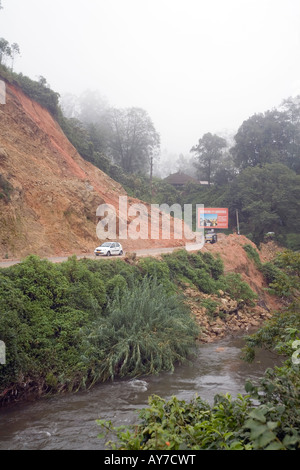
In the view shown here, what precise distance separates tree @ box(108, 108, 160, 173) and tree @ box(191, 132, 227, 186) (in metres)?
7.38

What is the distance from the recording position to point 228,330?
16281 millimetres

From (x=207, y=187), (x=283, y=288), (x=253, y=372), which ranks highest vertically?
(x=207, y=187)

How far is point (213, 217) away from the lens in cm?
3838

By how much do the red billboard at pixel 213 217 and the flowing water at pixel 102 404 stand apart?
1041 inches

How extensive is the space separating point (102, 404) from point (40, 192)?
1665cm

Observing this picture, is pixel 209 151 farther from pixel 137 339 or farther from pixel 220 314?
pixel 137 339

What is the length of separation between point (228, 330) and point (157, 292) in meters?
4.43

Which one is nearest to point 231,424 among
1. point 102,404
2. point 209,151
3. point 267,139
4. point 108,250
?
point 102,404

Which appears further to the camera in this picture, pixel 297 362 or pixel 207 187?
pixel 207 187

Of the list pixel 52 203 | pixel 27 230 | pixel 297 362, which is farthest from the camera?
pixel 52 203

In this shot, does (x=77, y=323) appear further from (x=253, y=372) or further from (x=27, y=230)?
(x=27, y=230)

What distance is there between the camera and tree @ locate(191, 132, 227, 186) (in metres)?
53.3

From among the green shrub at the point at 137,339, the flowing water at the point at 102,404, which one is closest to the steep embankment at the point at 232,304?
the flowing water at the point at 102,404

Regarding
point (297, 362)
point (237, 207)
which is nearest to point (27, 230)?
point (297, 362)
